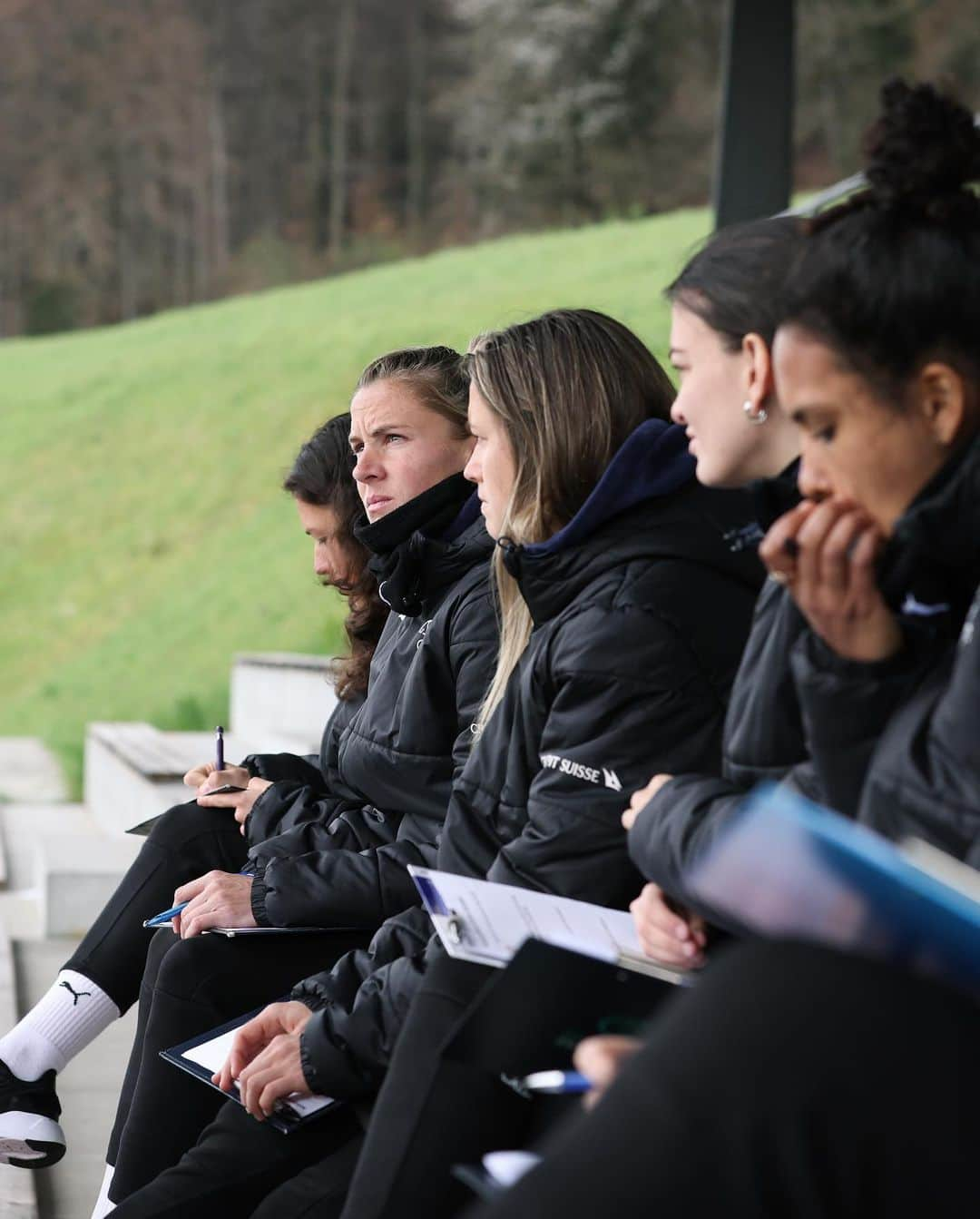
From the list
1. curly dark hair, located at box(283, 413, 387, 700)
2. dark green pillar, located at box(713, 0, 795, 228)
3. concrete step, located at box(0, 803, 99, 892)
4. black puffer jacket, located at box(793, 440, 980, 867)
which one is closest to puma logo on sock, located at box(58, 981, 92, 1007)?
curly dark hair, located at box(283, 413, 387, 700)

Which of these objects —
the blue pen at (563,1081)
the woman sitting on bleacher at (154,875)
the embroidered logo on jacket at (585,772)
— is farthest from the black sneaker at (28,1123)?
the blue pen at (563,1081)

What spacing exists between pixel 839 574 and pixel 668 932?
0.44 meters

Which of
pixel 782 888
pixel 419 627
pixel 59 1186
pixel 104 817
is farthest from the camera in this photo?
pixel 104 817

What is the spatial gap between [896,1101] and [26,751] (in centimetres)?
969

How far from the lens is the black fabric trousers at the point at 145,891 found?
298 centimetres

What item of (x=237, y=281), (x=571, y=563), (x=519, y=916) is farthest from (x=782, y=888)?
(x=237, y=281)

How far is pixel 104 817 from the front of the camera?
6.77 metres

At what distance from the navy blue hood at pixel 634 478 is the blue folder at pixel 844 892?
3.10ft

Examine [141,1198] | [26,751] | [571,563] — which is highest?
[571,563]

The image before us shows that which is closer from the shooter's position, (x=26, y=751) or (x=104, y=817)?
(x=104, y=817)

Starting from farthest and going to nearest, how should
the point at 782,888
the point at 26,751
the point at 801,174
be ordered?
1. the point at 801,174
2. the point at 26,751
3. the point at 782,888

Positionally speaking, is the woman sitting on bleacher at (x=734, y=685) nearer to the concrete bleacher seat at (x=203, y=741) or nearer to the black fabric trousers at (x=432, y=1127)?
the black fabric trousers at (x=432, y=1127)

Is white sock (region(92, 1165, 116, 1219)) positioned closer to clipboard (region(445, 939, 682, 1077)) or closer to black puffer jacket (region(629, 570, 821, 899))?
clipboard (region(445, 939, 682, 1077))

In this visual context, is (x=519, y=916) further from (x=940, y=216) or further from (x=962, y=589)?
(x=940, y=216)
